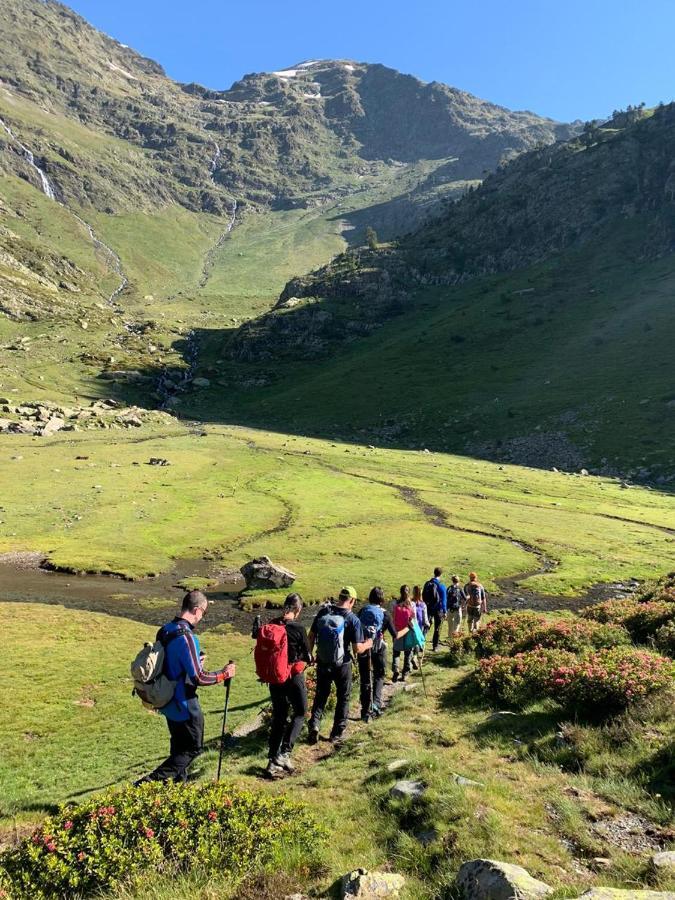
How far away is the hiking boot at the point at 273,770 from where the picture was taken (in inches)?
534

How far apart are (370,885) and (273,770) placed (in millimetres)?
6812

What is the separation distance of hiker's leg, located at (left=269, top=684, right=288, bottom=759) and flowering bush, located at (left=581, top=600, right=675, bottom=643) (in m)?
15.3

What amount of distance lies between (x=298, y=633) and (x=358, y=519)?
150 ft

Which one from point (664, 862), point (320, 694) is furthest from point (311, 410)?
point (664, 862)

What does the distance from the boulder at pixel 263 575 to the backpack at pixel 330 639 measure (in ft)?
79.6

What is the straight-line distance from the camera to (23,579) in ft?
127

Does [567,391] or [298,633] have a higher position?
[567,391]

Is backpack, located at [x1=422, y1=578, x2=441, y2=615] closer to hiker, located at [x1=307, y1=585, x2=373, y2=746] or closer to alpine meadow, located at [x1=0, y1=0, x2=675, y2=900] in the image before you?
alpine meadow, located at [x1=0, y1=0, x2=675, y2=900]

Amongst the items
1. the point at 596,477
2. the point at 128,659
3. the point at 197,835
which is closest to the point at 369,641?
the point at 197,835

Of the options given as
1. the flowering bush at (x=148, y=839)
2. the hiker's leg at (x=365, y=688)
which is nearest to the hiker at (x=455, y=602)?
the hiker's leg at (x=365, y=688)

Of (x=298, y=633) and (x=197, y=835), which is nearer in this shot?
(x=197, y=835)

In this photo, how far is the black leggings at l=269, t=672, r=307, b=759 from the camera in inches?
545

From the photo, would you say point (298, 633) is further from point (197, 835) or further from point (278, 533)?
point (278, 533)

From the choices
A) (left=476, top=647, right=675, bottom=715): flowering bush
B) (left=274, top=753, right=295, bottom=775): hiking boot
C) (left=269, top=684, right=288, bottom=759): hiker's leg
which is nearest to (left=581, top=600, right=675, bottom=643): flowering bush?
(left=476, top=647, right=675, bottom=715): flowering bush
